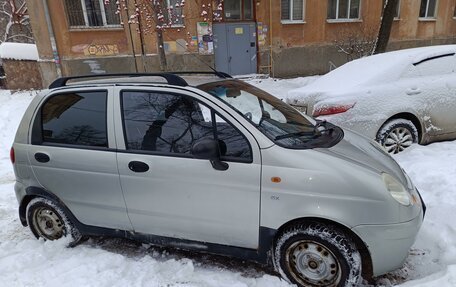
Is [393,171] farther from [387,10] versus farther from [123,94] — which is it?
[387,10]

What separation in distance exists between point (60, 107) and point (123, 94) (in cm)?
74

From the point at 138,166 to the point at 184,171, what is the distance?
16.5 inches

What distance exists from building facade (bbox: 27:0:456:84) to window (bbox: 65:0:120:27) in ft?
0.11

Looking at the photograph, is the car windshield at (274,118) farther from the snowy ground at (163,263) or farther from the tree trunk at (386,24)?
the tree trunk at (386,24)

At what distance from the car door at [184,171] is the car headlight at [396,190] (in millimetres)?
924

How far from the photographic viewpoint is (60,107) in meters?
3.10

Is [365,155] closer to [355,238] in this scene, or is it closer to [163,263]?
[355,238]

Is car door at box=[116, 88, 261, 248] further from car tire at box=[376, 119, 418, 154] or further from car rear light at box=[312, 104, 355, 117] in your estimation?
car tire at box=[376, 119, 418, 154]

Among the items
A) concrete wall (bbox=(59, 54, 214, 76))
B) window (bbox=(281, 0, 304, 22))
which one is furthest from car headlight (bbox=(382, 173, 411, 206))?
window (bbox=(281, 0, 304, 22))

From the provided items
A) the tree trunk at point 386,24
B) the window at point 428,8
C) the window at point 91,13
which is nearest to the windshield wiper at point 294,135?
the tree trunk at point 386,24

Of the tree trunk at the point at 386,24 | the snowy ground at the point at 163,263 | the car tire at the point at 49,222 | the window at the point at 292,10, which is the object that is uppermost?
the window at the point at 292,10

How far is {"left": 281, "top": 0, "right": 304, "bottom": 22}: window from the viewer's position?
44.8ft

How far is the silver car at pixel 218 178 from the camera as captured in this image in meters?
2.34

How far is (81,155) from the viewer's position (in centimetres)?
291
